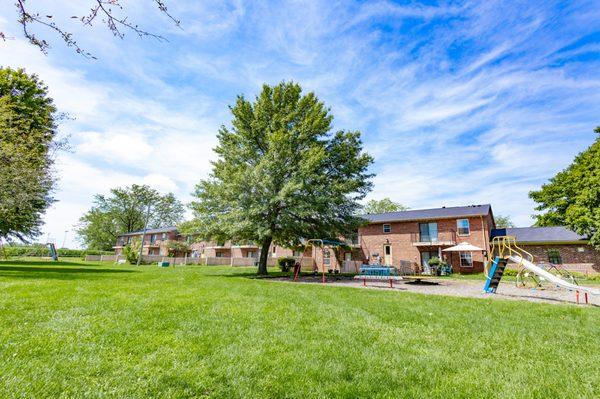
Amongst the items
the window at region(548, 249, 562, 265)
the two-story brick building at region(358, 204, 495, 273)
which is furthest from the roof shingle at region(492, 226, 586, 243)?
the two-story brick building at region(358, 204, 495, 273)

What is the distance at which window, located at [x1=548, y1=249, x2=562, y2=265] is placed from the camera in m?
28.7

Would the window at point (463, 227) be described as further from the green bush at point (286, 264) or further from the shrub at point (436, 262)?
the green bush at point (286, 264)

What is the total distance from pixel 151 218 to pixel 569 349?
253 feet

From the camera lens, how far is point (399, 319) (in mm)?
6750

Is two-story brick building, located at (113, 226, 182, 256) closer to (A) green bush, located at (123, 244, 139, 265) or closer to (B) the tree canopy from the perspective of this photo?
(A) green bush, located at (123, 244, 139, 265)

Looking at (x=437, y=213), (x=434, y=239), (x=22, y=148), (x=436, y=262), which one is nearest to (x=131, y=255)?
(x=22, y=148)

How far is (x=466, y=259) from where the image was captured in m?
30.4

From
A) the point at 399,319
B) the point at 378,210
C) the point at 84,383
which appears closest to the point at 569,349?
the point at 399,319

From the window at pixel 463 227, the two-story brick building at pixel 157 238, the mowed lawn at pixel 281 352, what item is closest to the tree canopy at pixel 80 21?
the mowed lawn at pixel 281 352

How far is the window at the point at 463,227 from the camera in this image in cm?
3098

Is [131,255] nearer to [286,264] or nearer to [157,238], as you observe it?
[286,264]

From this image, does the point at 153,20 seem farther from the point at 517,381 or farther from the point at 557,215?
the point at 557,215

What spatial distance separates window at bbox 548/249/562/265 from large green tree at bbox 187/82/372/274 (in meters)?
20.5

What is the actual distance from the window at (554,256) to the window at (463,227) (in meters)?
7.37
